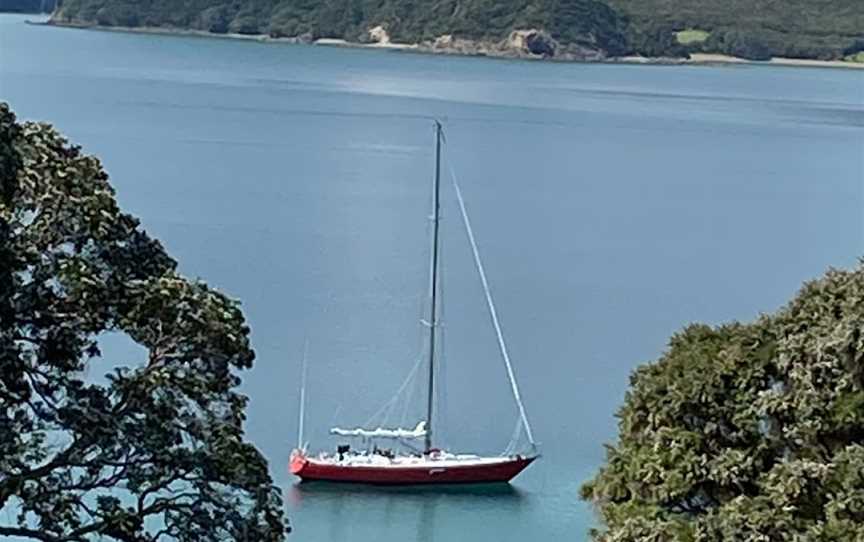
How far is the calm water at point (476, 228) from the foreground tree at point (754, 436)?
1076 cm

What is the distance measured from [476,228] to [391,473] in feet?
71.2

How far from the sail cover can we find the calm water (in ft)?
1.92

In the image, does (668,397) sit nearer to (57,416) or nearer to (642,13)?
(57,416)

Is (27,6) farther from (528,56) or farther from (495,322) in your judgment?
(495,322)

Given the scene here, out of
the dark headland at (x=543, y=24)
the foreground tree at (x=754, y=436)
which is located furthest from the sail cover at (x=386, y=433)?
the dark headland at (x=543, y=24)

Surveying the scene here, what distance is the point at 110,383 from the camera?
310 inches

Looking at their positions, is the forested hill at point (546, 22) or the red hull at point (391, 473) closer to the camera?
the red hull at point (391, 473)

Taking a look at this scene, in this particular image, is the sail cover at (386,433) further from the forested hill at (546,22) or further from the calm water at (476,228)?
the forested hill at (546,22)

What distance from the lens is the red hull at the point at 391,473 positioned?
2197cm

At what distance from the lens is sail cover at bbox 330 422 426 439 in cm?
2298

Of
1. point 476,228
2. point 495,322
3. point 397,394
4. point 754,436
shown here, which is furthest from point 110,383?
point 476,228

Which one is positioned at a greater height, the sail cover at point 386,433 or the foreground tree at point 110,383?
the sail cover at point 386,433

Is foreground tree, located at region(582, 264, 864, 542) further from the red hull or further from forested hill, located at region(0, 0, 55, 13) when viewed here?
forested hill, located at region(0, 0, 55, 13)

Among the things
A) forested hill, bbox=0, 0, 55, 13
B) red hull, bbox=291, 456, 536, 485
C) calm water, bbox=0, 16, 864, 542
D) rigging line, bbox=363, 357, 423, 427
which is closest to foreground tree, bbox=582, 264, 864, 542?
calm water, bbox=0, 16, 864, 542
